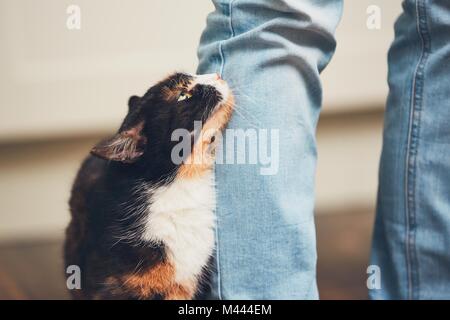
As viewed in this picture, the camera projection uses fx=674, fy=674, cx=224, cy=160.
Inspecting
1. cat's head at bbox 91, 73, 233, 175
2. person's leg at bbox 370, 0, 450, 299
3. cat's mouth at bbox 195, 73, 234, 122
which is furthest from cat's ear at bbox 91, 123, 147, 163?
person's leg at bbox 370, 0, 450, 299

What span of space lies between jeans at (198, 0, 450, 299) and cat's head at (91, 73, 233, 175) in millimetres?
22

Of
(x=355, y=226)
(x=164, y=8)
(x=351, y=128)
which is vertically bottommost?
(x=355, y=226)

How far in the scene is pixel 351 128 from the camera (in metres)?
1.86

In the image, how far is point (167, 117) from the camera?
3.30 ft

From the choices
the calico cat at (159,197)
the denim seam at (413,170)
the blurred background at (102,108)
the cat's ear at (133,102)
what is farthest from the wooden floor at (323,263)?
the cat's ear at (133,102)

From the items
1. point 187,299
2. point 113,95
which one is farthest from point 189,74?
point 113,95

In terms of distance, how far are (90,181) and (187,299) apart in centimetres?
25

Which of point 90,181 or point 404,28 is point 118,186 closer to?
point 90,181

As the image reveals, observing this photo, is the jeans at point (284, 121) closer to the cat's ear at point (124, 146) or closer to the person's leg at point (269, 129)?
the person's leg at point (269, 129)

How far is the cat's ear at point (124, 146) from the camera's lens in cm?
100

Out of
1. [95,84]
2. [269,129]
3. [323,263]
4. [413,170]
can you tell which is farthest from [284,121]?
[323,263]

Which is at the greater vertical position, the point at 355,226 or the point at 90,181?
the point at 90,181

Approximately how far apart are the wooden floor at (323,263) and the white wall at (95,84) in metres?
0.06

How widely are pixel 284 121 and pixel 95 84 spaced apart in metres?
0.54
